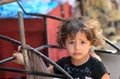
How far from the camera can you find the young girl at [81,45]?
66.4 inches

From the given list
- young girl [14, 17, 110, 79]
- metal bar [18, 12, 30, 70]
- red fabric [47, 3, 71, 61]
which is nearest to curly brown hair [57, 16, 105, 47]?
young girl [14, 17, 110, 79]

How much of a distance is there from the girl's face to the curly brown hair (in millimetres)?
18

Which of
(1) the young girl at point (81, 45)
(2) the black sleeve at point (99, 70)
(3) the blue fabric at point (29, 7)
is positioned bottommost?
(2) the black sleeve at point (99, 70)

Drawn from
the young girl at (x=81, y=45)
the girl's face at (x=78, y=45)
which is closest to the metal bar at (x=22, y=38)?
the young girl at (x=81, y=45)

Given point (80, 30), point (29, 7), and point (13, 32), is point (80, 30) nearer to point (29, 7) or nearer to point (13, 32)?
point (13, 32)

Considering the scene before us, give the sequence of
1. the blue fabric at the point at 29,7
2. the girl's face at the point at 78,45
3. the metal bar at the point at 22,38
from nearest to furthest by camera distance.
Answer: the metal bar at the point at 22,38 → the girl's face at the point at 78,45 → the blue fabric at the point at 29,7

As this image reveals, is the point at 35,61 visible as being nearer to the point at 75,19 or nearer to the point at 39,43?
the point at 75,19

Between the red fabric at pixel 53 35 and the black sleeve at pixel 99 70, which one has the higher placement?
the red fabric at pixel 53 35

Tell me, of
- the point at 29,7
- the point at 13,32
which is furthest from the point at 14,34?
the point at 29,7

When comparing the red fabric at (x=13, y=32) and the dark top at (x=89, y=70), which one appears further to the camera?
the red fabric at (x=13, y=32)

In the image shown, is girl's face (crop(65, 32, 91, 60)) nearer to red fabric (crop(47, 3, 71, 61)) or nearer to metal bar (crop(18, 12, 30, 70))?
metal bar (crop(18, 12, 30, 70))

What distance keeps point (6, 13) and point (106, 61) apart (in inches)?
30.9

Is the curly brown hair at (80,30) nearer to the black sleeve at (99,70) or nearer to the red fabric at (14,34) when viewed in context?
the black sleeve at (99,70)

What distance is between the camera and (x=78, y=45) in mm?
1679
